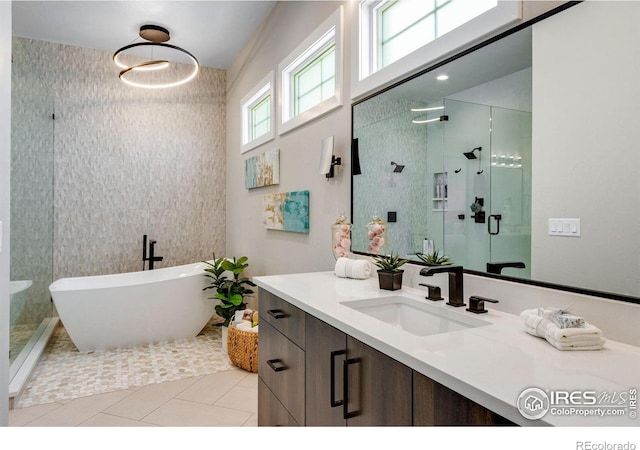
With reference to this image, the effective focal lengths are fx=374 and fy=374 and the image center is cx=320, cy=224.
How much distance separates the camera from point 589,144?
1063 mm

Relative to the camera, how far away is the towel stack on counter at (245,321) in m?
3.04

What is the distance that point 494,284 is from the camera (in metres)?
1.34

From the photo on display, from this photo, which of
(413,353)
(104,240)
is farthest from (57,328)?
(413,353)

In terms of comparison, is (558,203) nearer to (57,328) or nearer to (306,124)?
(306,124)

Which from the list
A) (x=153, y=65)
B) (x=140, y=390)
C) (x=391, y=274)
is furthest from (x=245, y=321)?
(x=153, y=65)

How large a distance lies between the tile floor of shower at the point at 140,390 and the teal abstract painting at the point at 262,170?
1.62 m

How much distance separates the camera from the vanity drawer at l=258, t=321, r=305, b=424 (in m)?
1.46

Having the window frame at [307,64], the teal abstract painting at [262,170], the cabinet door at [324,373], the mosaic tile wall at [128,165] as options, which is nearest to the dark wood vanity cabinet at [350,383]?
the cabinet door at [324,373]

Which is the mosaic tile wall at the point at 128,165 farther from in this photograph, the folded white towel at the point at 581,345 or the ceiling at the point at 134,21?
the folded white towel at the point at 581,345

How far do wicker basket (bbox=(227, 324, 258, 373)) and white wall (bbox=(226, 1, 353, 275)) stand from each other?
2.00ft

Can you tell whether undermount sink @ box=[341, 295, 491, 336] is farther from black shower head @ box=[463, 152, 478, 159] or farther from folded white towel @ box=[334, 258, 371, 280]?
black shower head @ box=[463, 152, 478, 159]

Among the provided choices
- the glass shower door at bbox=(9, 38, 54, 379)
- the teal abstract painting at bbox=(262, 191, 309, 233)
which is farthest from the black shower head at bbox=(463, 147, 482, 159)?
the glass shower door at bbox=(9, 38, 54, 379)

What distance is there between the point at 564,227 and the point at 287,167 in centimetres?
235
